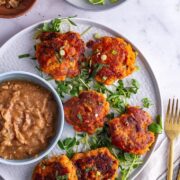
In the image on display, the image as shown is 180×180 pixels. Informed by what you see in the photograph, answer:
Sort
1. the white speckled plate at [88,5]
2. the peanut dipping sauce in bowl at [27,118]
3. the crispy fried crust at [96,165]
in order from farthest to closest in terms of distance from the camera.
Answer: the white speckled plate at [88,5] < the crispy fried crust at [96,165] < the peanut dipping sauce in bowl at [27,118]

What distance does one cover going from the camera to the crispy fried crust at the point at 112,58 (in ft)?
8.19

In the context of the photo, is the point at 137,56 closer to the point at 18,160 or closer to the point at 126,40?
the point at 126,40

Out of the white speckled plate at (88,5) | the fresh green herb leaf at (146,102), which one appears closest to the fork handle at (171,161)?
the fresh green herb leaf at (146,102)

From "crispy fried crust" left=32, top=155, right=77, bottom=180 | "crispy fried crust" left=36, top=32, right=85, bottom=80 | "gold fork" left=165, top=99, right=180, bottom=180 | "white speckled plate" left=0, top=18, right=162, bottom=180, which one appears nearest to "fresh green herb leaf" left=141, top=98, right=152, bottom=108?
"white speckled plate" left=0, top=18, right=162, bottom=180

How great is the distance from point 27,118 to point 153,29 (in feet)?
3.10

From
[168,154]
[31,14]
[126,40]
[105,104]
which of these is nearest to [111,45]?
[126,40]

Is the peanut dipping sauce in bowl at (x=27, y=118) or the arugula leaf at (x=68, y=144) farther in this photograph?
the arugula leaf at (x=68, y=144)

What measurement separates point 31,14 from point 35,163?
0.83 meters

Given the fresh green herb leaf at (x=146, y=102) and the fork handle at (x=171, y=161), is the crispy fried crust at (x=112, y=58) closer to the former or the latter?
the fresh green herb leaf at (x=146, y=102)

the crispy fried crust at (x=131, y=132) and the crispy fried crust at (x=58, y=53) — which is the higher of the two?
the crispy fried crust at (x=58, y=53)

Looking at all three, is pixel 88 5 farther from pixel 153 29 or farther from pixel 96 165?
pixel 96 165

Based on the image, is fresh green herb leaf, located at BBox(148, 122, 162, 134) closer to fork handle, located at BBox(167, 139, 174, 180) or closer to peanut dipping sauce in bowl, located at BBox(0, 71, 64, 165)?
fork handle, located at BBox(167, 139, 174, 180)

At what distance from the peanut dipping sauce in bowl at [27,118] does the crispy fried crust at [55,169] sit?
0.09 m

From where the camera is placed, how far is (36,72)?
8.25 ft
